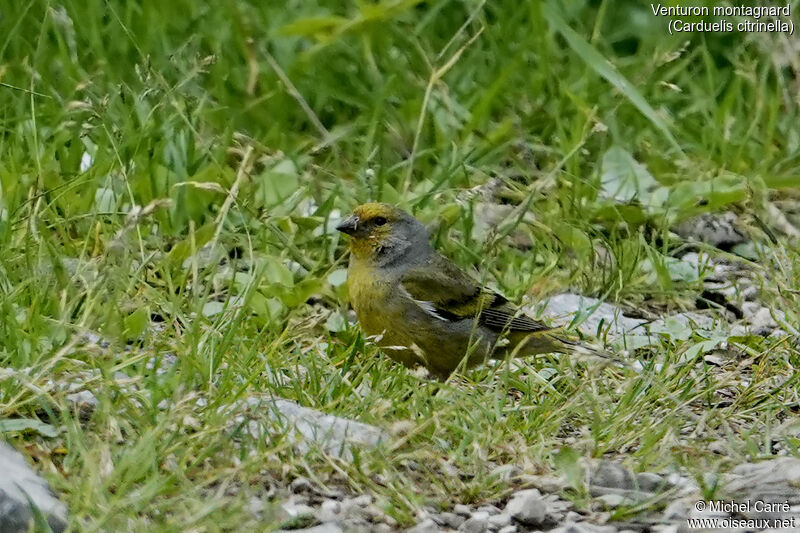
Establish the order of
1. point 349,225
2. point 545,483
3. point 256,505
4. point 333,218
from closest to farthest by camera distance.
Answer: point 256,505, point 545,483, point 349,225, point 333,218

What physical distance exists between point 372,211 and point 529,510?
1.83 m

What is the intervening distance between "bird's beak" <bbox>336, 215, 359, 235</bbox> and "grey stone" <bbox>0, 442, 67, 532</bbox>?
1965mm

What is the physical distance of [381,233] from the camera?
514 cm

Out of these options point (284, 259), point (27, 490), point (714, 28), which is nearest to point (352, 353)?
point (284, 259)

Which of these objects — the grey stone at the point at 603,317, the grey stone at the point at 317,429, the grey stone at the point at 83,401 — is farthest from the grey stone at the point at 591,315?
the grey stone at the point at 83,401

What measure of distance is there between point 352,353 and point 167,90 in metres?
1.25

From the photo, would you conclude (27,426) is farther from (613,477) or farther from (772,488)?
(772,488)

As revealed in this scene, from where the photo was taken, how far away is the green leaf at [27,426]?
362 cm

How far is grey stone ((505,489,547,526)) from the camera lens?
3576 millimetres

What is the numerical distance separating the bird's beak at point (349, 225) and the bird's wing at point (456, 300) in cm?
25

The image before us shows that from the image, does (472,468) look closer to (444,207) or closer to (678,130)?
(444,207)

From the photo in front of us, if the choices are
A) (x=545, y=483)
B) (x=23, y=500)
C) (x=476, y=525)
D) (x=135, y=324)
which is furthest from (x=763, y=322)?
(x=23, y=500)

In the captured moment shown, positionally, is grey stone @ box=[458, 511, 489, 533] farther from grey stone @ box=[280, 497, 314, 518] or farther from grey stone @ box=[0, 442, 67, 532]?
grey stone @ box=[0, 442, 67, 532]

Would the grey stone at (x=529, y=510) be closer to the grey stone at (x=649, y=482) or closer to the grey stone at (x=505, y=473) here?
the grey stone at (x=505, y=473)
